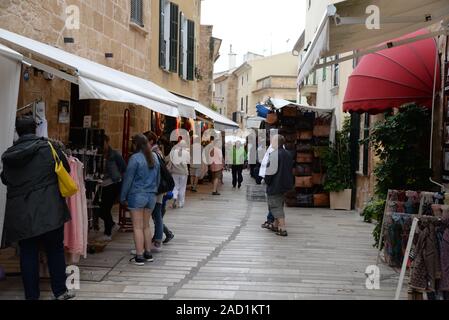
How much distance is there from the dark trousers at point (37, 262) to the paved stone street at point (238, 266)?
32cm

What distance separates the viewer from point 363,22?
5199 millimetres

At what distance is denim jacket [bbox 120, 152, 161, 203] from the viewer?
6.51 meters

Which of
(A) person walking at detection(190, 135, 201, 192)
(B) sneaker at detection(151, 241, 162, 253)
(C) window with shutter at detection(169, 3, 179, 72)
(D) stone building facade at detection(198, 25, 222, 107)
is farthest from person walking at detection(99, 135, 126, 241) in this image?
(D) stone building facade at detection(198, 25, 222, 107)

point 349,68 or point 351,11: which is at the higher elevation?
point 349,68

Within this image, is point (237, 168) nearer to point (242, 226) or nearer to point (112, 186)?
point (242, 226)

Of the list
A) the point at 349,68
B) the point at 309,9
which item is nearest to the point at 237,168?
the point at 349,68

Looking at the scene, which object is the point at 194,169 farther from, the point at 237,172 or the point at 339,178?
the point at 339,178

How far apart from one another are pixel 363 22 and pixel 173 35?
474 inches

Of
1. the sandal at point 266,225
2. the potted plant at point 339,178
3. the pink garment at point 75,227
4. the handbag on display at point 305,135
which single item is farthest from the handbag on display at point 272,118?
the pink garment at point 75,227

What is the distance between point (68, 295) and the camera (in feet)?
17.1

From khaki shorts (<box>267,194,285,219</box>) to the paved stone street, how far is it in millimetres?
417

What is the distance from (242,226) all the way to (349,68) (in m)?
5.94

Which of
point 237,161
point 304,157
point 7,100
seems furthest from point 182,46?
point 7,100

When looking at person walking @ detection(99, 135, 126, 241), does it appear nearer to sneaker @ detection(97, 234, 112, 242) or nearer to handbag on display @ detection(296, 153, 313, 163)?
sneaker @ detection(97, 234, 112, 242)
